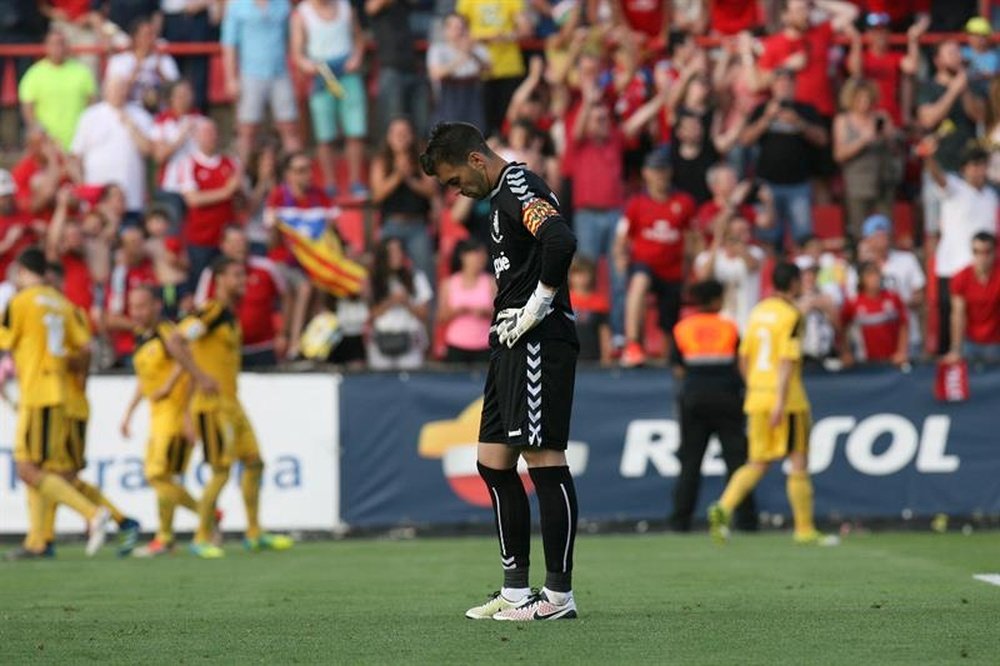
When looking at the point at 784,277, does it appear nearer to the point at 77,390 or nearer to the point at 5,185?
the point at 77,390

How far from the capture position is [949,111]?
72.4ft

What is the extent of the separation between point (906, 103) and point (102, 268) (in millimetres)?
9274

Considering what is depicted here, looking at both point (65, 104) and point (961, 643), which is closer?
point (961, 643)

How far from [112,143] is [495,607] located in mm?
12998

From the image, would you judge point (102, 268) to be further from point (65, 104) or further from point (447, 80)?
point (447, 80)

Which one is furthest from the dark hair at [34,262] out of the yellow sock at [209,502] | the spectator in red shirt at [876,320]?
the spectator in red shirt at [876,320]

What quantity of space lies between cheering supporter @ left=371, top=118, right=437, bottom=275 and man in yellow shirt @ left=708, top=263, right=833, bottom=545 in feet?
16.4

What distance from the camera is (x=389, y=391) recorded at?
63.2 ft

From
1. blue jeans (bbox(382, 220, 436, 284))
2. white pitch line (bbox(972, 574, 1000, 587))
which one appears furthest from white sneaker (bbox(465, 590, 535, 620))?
blue jeans (bbox(382, 220, 436, 284))

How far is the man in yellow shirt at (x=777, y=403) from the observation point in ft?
53.8

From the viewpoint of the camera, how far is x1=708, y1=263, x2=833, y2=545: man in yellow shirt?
1641 centimetres

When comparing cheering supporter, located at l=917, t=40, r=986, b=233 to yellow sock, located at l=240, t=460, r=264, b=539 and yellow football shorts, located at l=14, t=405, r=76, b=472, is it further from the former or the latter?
yellow football shorts, located at l=14, t=405, r=76, b=472

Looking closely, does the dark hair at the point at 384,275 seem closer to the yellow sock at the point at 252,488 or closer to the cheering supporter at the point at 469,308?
the cheering supporter at the point at 469,308

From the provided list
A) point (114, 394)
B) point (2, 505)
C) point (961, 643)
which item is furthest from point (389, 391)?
point (961, 643)
